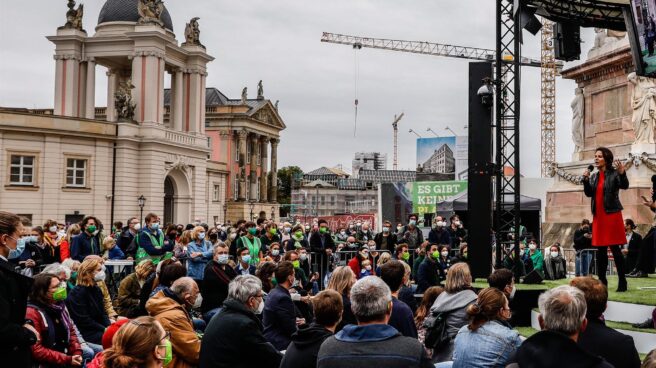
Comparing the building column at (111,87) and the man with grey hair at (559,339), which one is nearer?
the man with grey hair at (559,339)

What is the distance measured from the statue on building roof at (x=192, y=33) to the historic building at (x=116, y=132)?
8 centimetres

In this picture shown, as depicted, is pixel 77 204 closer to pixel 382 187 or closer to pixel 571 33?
pixel 382 187

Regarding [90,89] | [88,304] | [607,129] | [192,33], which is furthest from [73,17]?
[88,304]

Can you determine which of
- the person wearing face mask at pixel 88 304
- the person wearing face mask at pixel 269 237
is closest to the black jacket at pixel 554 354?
the person wearing face mask at pixel 88 304

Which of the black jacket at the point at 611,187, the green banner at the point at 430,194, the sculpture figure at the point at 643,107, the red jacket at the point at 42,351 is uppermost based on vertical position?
the sculpture figure at the point at 643,107

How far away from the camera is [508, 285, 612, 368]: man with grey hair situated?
379 cm

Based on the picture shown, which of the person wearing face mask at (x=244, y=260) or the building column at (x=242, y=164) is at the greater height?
the building column at (x=242, y=164)

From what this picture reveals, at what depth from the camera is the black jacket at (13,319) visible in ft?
16.3

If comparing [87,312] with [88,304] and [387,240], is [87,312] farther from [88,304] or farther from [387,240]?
[387,240]

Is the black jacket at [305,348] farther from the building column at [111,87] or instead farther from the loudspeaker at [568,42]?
the building column at [111,87]

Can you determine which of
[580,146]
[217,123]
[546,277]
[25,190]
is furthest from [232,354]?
[217,123]

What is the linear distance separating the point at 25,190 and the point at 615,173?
37.7 m

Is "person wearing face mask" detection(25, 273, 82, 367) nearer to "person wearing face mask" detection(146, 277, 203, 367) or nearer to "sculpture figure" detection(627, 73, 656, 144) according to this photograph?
"person wearing face mask" detection(146, 277, 203, 367)

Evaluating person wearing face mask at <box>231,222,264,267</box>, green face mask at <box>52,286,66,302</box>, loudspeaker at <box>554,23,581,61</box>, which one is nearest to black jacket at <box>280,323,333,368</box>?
green face mask at <box>52,286,66,302</box>
